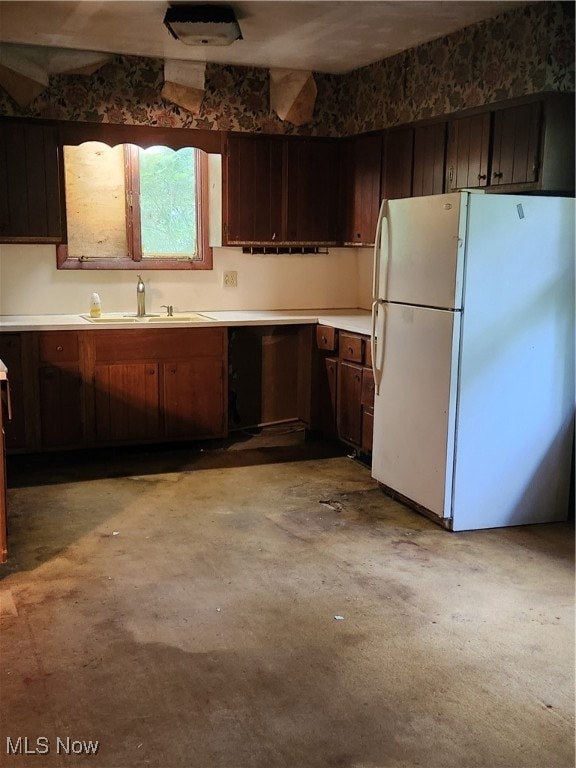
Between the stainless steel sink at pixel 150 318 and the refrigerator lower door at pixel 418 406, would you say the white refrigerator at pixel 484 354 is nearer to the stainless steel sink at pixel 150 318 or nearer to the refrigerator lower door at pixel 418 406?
the refrigerator lower door at pixel 418 406

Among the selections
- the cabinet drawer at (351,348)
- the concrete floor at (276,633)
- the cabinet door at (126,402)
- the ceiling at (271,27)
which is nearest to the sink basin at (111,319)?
the cabinet door at (126,402)

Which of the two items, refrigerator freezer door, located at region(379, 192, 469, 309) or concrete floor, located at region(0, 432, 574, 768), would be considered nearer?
concrete floor, located at region(0, 432, 574, 768)

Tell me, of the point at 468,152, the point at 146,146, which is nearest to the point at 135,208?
the point at 146,146

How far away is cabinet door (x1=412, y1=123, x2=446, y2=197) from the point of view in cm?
441

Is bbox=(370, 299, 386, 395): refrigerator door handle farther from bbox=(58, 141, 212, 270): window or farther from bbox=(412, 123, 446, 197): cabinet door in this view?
bbox=(58, 141, 212, 270): window

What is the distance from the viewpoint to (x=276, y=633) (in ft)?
8.89

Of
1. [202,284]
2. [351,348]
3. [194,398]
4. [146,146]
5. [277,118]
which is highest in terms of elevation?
[277,118]

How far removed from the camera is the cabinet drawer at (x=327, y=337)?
4.93 meters

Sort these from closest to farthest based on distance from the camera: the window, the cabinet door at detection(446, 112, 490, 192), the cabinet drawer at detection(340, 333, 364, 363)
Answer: the cabinet door at detection(446, 112, 490, 192)
the cabinet drawer at detection(340, 333, 364, 363)
the window

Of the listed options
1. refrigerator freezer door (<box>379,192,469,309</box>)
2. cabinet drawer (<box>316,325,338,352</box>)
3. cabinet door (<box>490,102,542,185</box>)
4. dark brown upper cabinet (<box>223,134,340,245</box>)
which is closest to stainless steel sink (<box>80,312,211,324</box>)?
dark brown upper cabinet (<box>223,134,340,245</box>)

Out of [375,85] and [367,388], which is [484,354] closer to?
[367,388]

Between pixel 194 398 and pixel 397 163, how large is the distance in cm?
196

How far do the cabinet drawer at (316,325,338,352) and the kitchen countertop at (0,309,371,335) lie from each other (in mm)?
35

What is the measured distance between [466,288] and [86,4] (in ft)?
7.53
